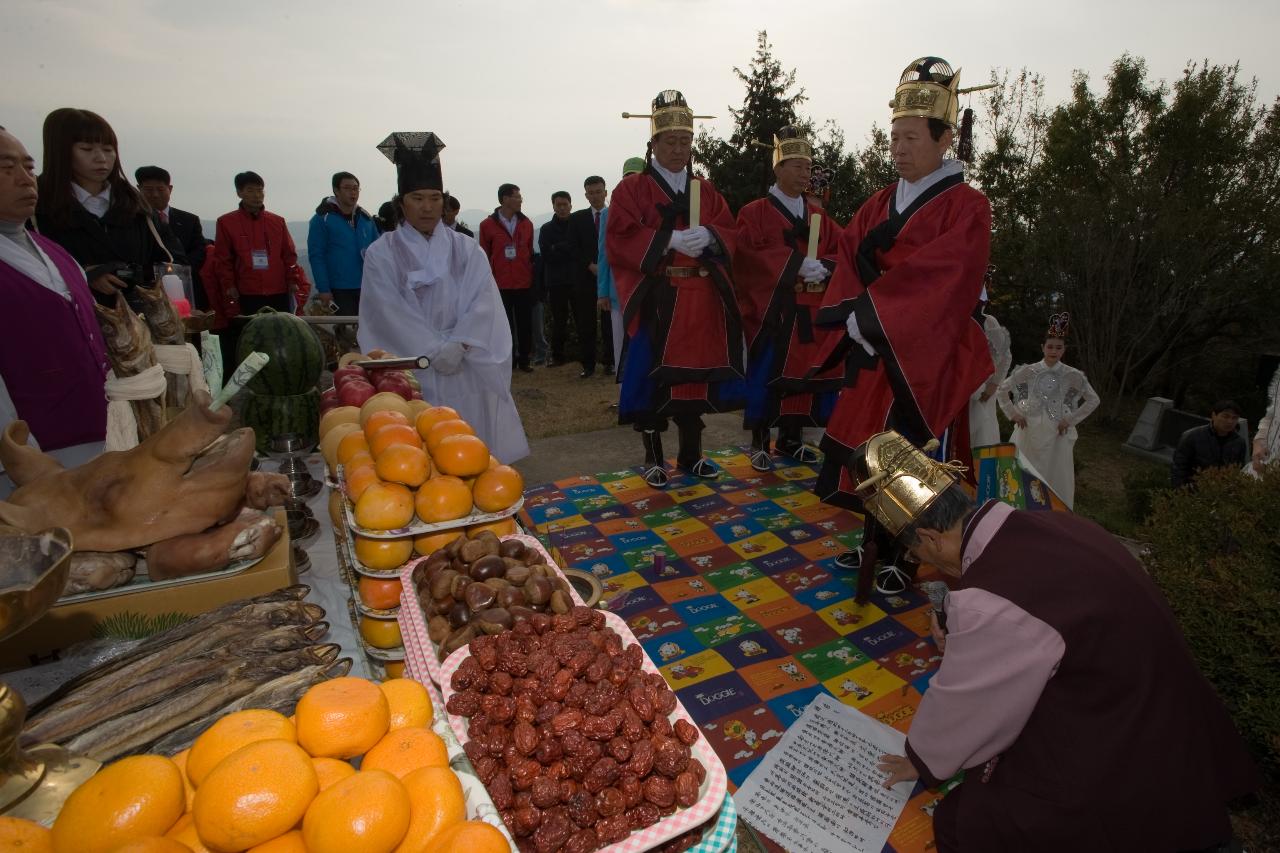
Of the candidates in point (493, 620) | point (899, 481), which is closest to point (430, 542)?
point (493, 620)

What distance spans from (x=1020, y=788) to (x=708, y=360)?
3734mm

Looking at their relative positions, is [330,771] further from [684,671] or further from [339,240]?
[339,240]

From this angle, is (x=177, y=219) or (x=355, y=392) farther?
(x=177, y=219)

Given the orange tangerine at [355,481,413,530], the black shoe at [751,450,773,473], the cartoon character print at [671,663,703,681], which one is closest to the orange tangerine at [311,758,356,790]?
the orange tangerine at [355,481,413,530]

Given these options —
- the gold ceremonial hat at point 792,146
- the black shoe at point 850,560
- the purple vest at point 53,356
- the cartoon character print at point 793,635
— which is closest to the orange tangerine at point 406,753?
the purple vest at point 53,356

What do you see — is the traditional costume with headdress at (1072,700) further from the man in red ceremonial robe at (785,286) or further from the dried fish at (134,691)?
the man in red ceremonial robe at (785,286)

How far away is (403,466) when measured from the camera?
2068mm

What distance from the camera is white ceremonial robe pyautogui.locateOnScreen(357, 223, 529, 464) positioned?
4125 millimetres

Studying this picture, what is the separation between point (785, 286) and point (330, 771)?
4.75m

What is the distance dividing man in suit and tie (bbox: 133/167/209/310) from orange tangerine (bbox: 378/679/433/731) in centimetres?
574

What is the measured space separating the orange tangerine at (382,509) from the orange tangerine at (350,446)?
41cm

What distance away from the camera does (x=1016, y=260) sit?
10.2m

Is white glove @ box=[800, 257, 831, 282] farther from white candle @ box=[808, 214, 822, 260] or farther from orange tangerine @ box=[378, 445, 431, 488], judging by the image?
orange tangerine @ box=[378, 445, 431, 488]

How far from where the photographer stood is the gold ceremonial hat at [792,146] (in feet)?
16.8
